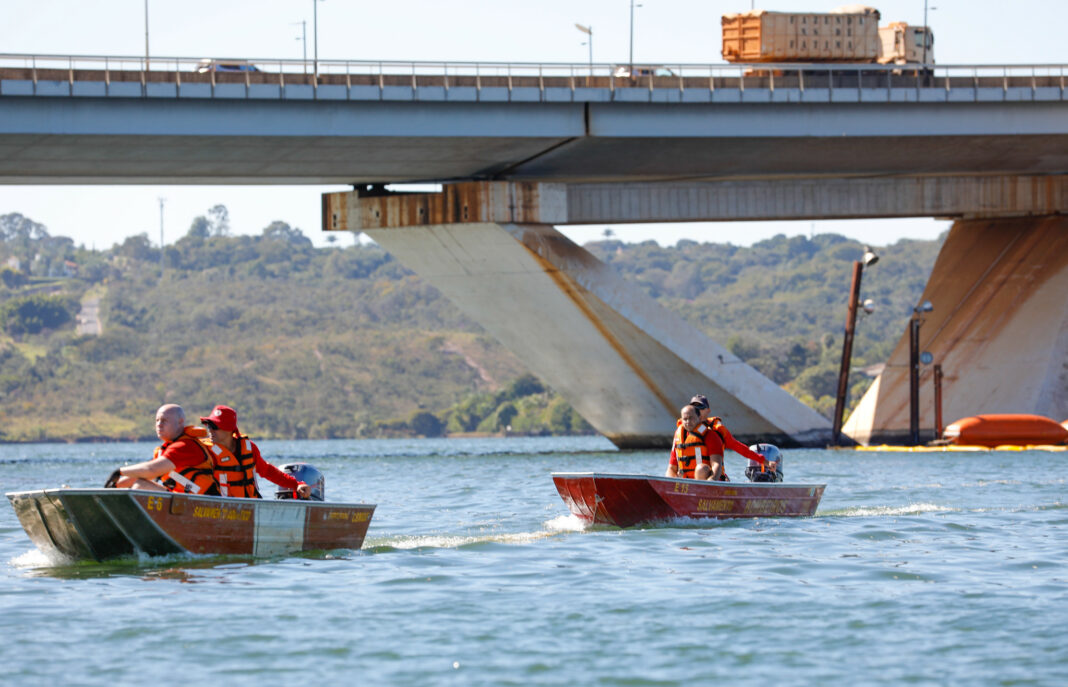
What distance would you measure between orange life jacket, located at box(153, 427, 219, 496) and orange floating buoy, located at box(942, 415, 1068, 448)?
1545 inches

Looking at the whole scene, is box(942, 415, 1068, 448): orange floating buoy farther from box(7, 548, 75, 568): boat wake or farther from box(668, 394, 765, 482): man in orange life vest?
box(7, 548, 75, 568): boat wake

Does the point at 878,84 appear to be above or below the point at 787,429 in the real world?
above

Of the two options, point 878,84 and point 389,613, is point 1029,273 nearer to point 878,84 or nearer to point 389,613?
point 878,84

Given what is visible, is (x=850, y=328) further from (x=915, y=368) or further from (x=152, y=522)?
(x=152, y=522)

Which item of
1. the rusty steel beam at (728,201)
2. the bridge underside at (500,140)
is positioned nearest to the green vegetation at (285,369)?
the rusty steel beam at (728,201)

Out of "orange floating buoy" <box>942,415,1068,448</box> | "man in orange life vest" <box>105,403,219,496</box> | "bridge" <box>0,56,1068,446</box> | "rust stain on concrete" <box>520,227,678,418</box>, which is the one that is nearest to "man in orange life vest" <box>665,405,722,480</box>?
"man in orange life vest" <box>105,403,219,496</box>

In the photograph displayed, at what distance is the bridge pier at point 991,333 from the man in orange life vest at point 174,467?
Result: 42.7 m

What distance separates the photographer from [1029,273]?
56469 millimetres

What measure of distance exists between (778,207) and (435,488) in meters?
22.7

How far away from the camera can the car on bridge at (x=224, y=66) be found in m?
43.4

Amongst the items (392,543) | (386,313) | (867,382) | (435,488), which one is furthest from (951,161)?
(386,313)

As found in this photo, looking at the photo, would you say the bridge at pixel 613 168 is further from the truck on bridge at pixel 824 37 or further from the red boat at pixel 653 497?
the red boat at pixel 653 497

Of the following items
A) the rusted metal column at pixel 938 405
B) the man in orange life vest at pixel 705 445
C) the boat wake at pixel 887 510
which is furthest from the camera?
the rusted metal column at pixel 938 405

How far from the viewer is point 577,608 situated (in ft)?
51.4
